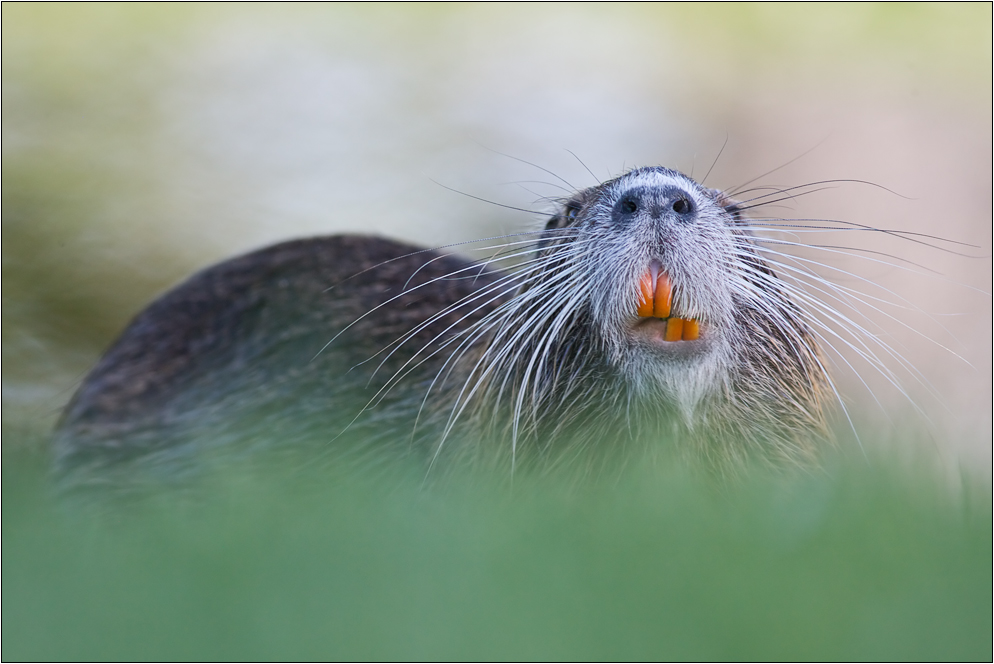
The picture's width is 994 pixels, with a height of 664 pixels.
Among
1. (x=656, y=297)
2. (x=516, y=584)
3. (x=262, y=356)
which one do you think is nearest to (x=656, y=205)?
(x=656, y=297)

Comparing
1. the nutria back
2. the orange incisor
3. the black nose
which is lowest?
the nutria back

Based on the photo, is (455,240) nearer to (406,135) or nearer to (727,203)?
(406,135)

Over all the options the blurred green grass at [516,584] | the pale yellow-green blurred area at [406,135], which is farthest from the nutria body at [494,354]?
the pale yellow-green blurred area at [406,135]

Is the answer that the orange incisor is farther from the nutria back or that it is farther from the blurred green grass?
the nutria back

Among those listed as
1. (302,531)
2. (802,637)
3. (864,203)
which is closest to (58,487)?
(302,531)

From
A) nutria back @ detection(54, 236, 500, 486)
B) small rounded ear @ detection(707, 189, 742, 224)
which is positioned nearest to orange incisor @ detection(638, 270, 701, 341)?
small rounded ear @ detection(707, 189, 742, 224)

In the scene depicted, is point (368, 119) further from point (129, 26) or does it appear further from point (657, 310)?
point (657, 310)
